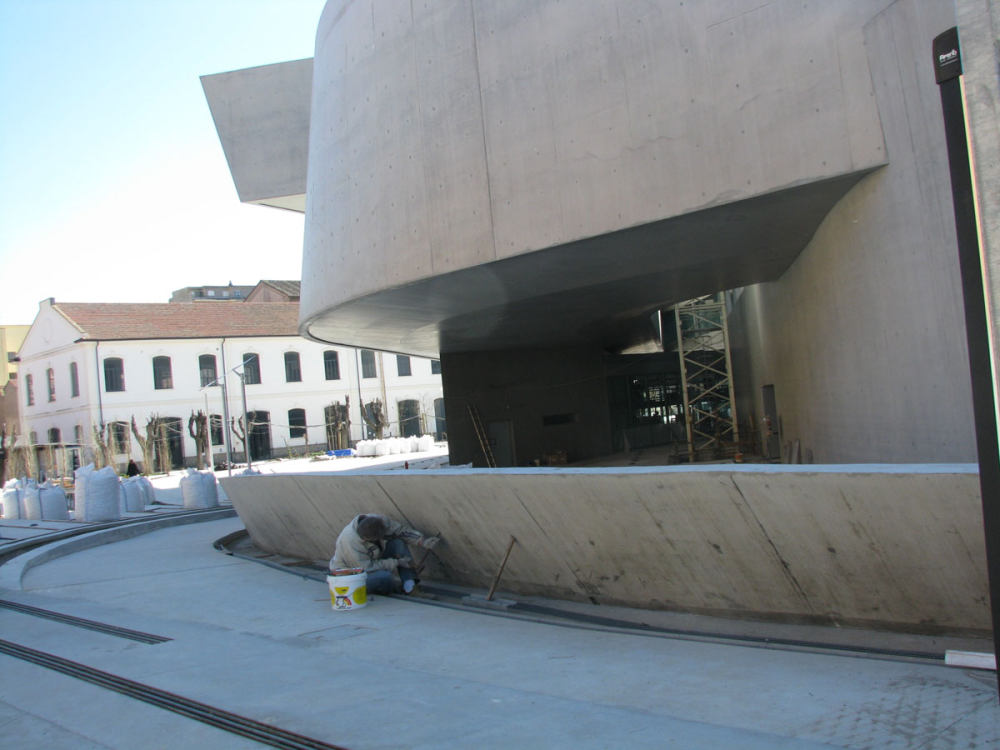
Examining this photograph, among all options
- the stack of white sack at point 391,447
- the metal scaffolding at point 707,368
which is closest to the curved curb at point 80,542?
the metal scaffolding at point 707,368

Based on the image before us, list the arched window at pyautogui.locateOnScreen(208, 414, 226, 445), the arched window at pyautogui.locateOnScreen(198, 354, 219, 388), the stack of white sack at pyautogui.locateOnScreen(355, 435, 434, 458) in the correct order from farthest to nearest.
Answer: the arched window at pyautogui.locateOnScreen(198, 354, 219, 388)
the arched window at pyautogui.locateOnScreen(208, 414, 226, 445)
the stack of white sack at pyautogui.locateOnScreen(355, 435, 434, 458)

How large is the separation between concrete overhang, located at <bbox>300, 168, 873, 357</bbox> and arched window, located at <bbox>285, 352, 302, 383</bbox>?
123ft

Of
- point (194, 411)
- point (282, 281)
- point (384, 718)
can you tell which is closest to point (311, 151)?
point (384, 718)

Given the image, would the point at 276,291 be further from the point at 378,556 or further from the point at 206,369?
the point at 378,556

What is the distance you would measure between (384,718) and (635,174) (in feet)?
22.3

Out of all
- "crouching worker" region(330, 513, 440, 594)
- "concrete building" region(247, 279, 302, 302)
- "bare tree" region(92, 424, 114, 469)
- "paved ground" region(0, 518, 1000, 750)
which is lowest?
"paved ground" region(0, 518, 1000, 750)

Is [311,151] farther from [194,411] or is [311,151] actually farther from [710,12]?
[194,411]

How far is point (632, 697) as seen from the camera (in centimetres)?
504

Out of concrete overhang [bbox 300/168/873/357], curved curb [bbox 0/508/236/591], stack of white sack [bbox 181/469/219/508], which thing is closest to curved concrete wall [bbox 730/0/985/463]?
concrete overhang [bbox 300/168/873/357]

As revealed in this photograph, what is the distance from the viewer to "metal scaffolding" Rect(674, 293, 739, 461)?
2725cm

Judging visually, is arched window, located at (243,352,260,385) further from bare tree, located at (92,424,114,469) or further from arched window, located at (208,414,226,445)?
bare tree, located at (92,424,114,469)

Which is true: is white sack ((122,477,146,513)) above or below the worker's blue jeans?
above

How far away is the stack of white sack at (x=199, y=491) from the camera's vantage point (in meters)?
23.6

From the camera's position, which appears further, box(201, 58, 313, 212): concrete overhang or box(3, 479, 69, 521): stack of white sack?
box(3, 479, 69, 521): stack of white sack
